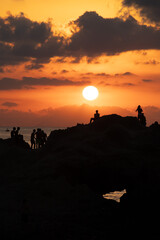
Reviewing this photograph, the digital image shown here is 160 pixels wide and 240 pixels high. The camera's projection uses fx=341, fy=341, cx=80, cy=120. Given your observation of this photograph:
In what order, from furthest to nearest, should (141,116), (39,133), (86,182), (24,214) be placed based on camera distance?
(39,133)
(141,116)
(86,182)
(24,214)

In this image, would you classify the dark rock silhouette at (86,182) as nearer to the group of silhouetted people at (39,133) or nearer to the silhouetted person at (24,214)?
the silhouetted person at (24,214)

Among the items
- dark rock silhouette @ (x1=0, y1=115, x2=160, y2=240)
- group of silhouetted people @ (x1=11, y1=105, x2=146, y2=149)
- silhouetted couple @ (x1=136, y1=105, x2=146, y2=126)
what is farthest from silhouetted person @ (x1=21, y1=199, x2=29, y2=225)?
silhouetted couple @ (x1=136, y1=105, x2=146, y2=126)

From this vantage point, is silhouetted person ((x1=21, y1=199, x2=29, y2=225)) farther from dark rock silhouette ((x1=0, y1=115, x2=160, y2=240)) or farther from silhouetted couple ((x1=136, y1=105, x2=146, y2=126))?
silhouetted couple ((x1=136, y1=105, x2=146, y2=126))

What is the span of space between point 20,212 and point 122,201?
7.39 meters

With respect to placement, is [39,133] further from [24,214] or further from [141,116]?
[24,214]

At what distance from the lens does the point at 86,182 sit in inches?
989

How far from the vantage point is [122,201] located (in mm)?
23875

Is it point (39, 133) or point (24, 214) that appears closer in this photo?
point (24, 214)

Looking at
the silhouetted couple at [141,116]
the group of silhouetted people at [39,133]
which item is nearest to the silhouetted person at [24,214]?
the group of silhouetted people at [39,133]

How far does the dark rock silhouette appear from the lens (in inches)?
776

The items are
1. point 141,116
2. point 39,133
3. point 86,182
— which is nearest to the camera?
point 86,182

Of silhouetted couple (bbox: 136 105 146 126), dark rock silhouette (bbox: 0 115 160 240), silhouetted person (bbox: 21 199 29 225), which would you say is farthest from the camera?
silhouetted couple (bbox: 136 105 146 126)

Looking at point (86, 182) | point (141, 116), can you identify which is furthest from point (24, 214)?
point (141, 116)

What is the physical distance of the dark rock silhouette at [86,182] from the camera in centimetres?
1972
